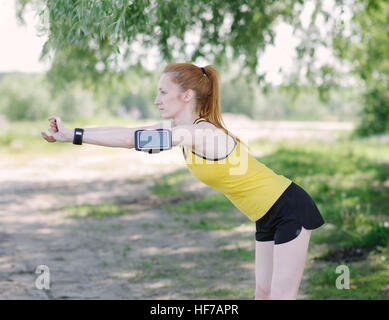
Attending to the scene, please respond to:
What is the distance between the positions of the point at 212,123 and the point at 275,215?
2.14ft

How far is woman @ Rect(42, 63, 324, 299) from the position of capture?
9.00 ft

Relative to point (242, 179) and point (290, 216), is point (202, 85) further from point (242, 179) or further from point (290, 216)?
point (290, 216)

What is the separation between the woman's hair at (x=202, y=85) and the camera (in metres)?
2.91

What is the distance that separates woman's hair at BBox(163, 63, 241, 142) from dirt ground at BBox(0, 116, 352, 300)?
271cm

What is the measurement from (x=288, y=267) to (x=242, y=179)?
0.55 metres

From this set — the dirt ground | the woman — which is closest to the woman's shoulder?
the woman

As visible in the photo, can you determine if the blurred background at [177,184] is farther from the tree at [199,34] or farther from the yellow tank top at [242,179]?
the yellow tank top at [242,179]

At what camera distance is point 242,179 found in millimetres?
2811

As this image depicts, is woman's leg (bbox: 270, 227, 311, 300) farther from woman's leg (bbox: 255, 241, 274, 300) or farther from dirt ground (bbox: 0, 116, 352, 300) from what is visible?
dirt ground (bbox: 0, 116, 352, 300)

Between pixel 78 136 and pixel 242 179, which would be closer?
pixel 78 136

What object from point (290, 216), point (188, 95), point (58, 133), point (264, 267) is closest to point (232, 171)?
point (290, 216)

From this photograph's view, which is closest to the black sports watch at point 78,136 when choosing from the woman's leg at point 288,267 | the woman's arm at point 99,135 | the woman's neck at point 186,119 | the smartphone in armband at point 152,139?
the woman's arm at point 99,135
